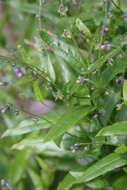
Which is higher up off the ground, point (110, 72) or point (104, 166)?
point (110, 72)

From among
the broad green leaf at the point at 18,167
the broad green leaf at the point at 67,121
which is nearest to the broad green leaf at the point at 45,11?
the broad green leaf at the point at 67,121

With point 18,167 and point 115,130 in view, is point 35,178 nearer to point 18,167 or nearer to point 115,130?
point 18,167

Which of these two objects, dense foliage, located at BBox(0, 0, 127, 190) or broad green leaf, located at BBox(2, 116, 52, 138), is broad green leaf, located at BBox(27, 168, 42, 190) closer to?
dense foliage, located at BBox(0, 0, 127, 190)

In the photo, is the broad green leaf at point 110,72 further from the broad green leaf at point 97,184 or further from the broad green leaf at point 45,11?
the broad green leaf at point 45,11

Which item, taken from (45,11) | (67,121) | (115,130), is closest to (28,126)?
(67,121)

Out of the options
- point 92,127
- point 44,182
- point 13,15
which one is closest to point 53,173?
point 44,182

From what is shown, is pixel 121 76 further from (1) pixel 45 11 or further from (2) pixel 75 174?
(1) pixel 45 11

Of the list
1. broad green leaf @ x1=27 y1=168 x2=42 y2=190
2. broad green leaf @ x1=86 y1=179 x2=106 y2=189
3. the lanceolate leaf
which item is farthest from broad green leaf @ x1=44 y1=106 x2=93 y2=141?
broad green leaf @ x1=27 y1=168 x2=42 y2=190
